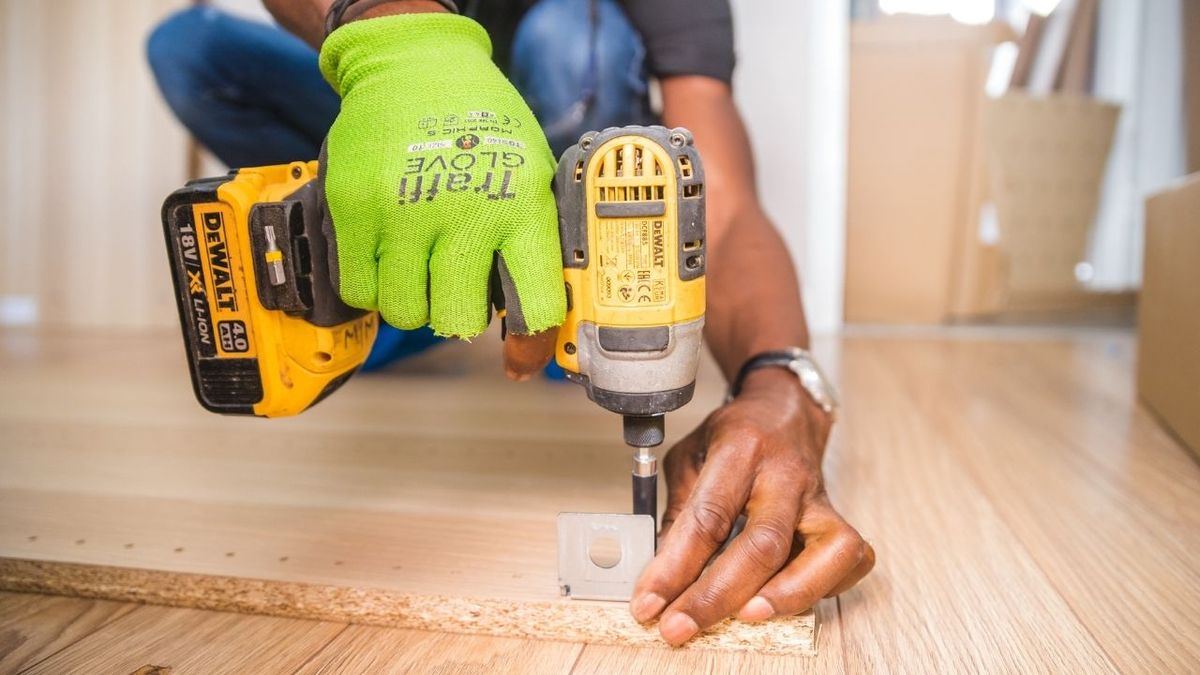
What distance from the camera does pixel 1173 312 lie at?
1412mm

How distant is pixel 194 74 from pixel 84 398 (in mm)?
747

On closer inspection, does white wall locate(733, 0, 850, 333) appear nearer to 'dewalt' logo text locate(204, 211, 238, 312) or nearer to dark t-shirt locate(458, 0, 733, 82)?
dark t-shirt locate(458, 0, 733, 82)

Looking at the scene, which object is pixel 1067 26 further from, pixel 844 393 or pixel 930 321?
pixel 844 393

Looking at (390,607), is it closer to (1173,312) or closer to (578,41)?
(578,41)

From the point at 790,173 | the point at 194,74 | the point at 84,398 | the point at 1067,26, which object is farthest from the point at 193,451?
the point at 1067,26

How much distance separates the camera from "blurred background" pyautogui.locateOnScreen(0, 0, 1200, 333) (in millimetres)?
2557

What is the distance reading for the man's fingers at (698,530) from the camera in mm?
785

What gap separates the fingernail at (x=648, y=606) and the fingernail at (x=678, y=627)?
2cm

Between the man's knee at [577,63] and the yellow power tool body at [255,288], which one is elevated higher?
the man's knee at [577,63]

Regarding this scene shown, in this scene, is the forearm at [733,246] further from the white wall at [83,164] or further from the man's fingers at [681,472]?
the white wall at [83,164]

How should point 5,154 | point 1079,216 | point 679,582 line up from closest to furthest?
point 679,582 → point 1079,216 → point 5,154

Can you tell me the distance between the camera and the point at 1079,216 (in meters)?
2.76

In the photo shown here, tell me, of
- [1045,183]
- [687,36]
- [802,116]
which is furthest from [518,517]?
[1045,183]

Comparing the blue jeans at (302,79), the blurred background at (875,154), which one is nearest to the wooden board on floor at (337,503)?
the blue jeans at (302,79)
